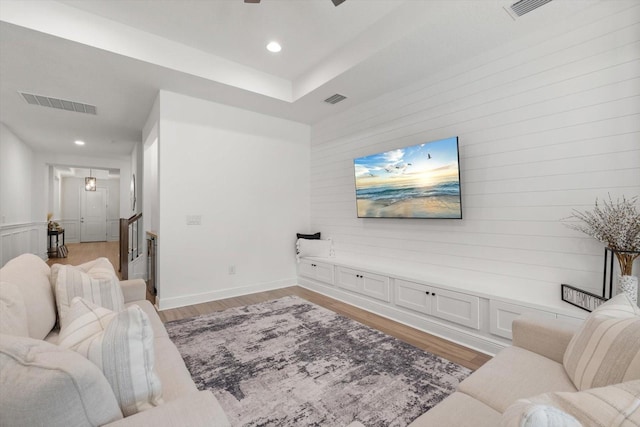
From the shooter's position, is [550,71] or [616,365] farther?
[550,71]

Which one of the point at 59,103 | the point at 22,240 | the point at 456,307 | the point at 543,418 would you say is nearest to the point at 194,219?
the point at 59,103

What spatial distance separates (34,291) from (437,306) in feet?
9.99

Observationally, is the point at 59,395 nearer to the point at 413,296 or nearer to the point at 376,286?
the point at 413,296

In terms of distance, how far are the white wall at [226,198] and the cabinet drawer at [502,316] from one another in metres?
3.07

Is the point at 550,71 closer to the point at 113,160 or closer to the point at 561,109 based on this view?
the point at 561,109

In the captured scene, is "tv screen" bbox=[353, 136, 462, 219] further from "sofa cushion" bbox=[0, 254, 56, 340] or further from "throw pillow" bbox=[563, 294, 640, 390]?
"sofa cushion" bbox=[0, 254, 56, 340]

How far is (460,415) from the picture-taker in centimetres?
110

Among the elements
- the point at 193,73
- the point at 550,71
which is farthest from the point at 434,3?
the point at 193,73

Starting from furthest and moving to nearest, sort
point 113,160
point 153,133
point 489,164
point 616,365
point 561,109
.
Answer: point 113,160
point 153,133
point 489,164
point 561,109
point 616,365

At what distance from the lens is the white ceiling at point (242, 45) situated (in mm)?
2486

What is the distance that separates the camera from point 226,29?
2.96m

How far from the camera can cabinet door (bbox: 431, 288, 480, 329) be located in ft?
8.56

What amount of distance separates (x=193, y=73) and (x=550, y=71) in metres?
3.52

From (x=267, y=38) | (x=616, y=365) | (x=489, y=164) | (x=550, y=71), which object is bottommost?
(x=616, y=365)
